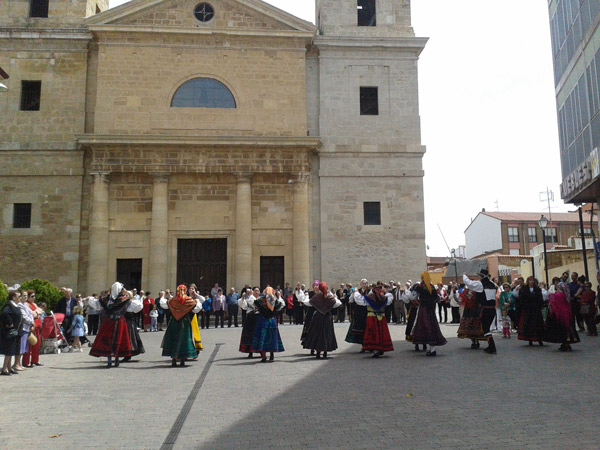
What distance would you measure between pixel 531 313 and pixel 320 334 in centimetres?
571

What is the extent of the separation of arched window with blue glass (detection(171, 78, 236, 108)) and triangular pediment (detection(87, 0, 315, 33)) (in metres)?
2.59

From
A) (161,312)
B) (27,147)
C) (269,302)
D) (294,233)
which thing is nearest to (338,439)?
(269,302)

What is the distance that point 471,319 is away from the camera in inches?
532

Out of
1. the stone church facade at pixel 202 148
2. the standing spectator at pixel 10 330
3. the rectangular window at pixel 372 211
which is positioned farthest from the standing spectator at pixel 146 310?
the rectangular window at pixel 372 211

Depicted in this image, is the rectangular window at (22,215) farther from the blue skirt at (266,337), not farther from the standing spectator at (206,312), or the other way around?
the blue skirt at (266,337)

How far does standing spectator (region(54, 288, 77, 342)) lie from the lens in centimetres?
1585

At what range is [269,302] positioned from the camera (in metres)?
12.6

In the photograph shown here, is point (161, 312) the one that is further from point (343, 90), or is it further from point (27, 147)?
point (343, 90)

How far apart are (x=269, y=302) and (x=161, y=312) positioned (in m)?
11.3

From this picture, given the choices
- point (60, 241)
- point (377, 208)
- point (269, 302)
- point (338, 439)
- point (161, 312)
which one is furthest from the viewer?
point (377, 208)

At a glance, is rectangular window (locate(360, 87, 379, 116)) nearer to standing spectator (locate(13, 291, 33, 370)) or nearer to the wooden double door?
the wooden double door

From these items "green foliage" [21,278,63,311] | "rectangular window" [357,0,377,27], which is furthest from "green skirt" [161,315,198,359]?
"rectangular window" [357,0,377,27]

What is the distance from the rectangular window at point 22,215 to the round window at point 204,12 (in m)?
12.0

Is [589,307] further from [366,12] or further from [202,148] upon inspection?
[366,12]
